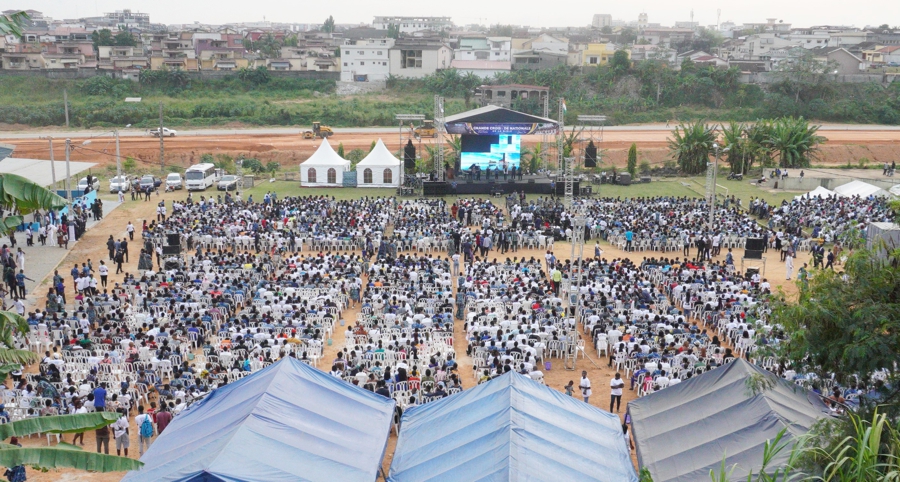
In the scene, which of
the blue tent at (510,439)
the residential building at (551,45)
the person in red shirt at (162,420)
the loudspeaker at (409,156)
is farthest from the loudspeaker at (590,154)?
the residential building at (551,45)

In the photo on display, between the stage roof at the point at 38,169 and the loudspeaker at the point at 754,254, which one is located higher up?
the stage roof at the point at 38,169

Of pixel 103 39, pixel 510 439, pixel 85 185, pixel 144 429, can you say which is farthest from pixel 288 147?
pixel 103 39

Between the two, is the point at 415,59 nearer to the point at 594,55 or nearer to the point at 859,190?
the point at 594,55

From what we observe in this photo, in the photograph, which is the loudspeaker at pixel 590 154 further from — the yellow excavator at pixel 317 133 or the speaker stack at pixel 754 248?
the yellow excavator at pixel 317 133

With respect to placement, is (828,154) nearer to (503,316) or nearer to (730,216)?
(730,216)

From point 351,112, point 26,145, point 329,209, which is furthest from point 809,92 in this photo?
point 26,145

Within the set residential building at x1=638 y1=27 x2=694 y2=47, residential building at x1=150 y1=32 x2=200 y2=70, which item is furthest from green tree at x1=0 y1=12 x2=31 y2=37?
residential building at x1=638 y1=27 x2=694 y2=47

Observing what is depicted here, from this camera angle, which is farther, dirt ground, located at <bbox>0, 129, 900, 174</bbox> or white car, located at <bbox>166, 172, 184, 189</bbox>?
dirt ground, located at <bbox>0, 129, 900, 174</bbox>

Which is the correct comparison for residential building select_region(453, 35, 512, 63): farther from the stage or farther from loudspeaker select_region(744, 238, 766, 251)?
loudspeaker select_region(744, 238, 766, 251)
